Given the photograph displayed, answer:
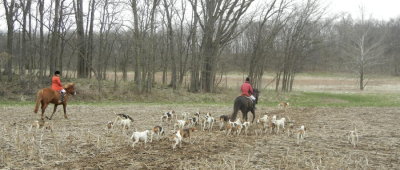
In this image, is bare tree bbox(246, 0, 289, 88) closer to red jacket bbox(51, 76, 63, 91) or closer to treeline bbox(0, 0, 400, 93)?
treeline bbox(0, 0, 400, 93)

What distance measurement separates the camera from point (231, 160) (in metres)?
8.00

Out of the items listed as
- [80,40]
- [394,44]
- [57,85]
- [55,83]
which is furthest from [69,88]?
[394,44]

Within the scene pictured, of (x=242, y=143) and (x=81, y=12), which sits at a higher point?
(x=81, y=12)

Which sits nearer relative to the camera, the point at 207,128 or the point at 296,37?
the point at 207,128

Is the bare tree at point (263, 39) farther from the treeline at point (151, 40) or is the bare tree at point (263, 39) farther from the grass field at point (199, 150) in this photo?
the grass field at point (199, 150)

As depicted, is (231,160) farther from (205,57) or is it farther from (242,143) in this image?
(205,57)

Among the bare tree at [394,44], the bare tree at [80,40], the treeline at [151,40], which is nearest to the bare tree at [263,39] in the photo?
the treeline at [151,40]

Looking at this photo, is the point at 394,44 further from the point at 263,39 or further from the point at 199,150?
the point at 199,150

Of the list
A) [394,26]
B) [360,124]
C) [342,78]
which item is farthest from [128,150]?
[394,26]

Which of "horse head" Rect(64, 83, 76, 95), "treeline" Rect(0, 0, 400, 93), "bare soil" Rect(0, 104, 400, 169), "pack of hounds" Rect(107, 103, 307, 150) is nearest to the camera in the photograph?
"bare soil" Rect(0, 104, 400, 169)

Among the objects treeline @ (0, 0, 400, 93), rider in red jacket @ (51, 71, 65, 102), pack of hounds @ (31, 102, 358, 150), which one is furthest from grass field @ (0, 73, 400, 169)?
treeline @ (0, 0, 400, 93)

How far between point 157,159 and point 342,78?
66430 millimetres

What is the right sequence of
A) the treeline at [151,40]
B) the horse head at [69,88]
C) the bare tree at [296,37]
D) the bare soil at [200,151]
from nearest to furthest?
the bare soil at [200,151]
the horse head at [69,88]
the treeline at [151,40]
the bare tree at [296,37]

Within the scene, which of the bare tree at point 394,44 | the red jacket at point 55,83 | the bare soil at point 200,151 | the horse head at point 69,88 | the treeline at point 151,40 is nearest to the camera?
the bare soil at point 200,151
